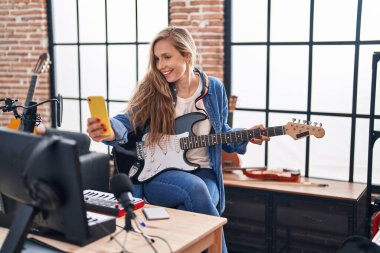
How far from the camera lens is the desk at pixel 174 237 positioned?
1.80 meters

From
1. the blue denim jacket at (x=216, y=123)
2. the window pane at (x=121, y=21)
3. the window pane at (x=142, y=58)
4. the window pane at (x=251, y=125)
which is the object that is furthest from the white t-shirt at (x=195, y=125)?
the window pane at (x=121, y=21)

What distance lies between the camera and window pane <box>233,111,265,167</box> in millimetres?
3986

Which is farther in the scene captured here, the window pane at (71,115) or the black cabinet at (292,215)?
the window pane at (71,115)

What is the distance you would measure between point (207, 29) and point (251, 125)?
0.85 metres

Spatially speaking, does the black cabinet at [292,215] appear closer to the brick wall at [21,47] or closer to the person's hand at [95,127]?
the person's hand at [95,127]

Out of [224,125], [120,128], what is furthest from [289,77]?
[120,128]

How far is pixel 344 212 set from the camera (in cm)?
320

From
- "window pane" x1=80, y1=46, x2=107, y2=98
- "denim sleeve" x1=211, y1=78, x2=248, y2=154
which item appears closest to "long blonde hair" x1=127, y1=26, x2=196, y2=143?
"denim sleeve" x1=211, y1=78, x2=248, y2=154

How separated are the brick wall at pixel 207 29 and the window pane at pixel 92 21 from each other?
1030 mm

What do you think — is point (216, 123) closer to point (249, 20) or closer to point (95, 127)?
point (95, 127)

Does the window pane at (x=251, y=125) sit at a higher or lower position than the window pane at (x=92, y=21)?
lower

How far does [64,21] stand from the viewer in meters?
4.98

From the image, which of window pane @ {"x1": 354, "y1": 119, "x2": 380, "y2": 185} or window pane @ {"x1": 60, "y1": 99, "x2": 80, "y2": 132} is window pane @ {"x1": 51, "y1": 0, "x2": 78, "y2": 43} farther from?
window pane @ {"x1": 354, "y1": 119, "x2": 380, "y2": 185}

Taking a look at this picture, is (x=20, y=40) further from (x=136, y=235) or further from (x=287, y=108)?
(x=136, y=235)
